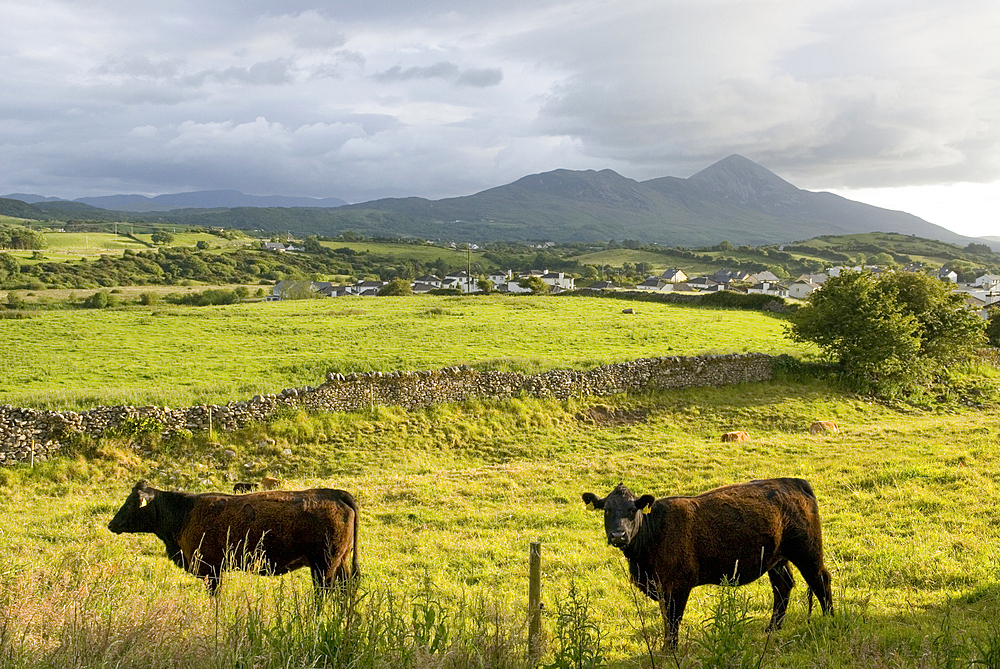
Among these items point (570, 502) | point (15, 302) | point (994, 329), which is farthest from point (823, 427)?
point (15, 302)

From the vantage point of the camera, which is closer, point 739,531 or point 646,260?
point 739,531

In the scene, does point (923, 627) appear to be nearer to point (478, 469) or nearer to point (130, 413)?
point (478, 469)

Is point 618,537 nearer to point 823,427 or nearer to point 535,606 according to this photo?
point 535,606

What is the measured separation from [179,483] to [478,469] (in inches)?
286

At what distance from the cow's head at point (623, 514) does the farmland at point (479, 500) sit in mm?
872

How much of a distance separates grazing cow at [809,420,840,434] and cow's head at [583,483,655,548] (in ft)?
58.6

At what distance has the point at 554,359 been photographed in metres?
28.5

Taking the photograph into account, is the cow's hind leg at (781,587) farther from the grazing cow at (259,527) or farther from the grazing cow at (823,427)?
the grazing cow at (823,427)

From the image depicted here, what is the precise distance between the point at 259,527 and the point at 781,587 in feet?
19.3

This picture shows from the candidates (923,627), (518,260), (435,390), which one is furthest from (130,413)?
(518,260)

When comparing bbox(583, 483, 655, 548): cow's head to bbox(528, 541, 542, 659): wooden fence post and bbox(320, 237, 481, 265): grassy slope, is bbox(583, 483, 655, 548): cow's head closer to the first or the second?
bbox(528, 541, 542, 659): wooden fence post

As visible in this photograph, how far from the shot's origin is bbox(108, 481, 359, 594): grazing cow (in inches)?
296

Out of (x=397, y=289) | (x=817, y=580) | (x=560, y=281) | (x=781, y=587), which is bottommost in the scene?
(x=397, y=289)

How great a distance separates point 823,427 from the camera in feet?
73.4
